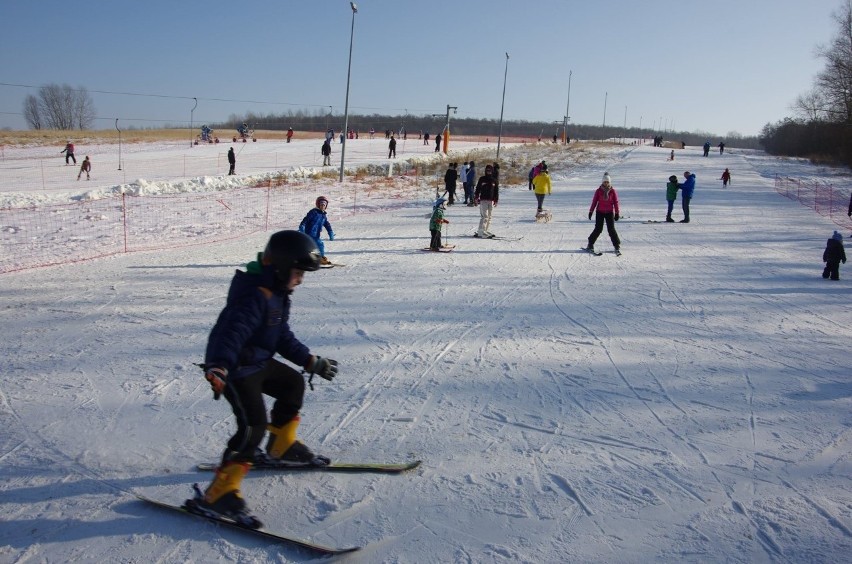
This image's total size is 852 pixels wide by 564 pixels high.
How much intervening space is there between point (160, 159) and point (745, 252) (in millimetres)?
34416

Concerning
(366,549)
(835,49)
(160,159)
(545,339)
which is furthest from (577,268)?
(835,49)

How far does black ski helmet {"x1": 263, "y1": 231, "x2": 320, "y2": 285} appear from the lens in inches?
121

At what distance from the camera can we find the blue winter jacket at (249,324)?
2945 mm

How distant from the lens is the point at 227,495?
3.23 m

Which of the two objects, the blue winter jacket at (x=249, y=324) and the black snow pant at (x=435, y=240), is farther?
the black snow pant at (x=435, y=240)

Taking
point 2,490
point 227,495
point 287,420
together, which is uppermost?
point 287,420

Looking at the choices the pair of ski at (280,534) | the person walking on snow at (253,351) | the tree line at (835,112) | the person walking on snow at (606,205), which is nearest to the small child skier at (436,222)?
the person walking on snow at (606,205)

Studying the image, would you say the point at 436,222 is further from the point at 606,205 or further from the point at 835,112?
the point at 835,112

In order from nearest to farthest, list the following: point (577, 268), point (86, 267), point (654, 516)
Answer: point (654, 516), point (86, 267), point (577, 268)

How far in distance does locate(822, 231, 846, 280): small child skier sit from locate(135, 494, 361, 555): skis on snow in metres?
10.5

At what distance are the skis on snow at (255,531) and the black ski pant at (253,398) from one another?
1.04 feet

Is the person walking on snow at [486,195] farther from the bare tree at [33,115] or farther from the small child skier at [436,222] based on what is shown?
the bare tree at [33,115]

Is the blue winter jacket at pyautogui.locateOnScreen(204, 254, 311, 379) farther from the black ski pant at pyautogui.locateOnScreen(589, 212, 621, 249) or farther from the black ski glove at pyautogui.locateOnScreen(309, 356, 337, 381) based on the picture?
the black ski pant at pyautogui.locateOnScreen(589, 212, 621, 249)

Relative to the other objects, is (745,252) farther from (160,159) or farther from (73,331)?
(160,159)
